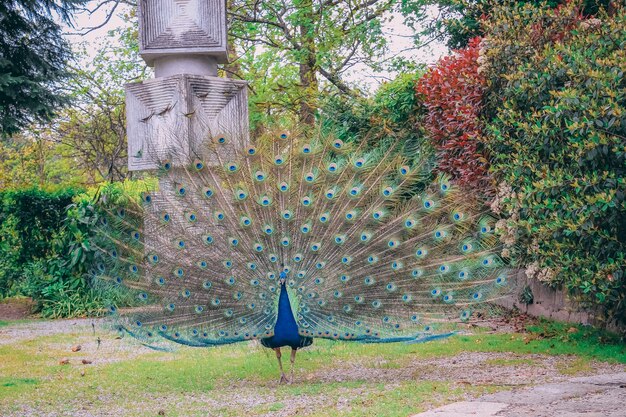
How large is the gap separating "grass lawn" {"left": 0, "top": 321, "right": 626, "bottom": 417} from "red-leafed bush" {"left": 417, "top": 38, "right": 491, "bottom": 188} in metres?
2.19

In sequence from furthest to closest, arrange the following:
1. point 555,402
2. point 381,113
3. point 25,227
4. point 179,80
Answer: point 25,227 → point 381,113 → point 179,80 → point 555,402

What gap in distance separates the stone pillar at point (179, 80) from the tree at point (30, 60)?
153 inches

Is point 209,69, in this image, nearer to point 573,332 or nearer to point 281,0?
point 573,332

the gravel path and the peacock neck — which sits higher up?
the peacock neck

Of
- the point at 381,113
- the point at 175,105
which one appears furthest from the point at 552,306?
the point at 175,105

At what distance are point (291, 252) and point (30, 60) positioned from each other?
1083 cm

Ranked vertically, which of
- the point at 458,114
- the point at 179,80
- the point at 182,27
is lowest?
the point at 458,114

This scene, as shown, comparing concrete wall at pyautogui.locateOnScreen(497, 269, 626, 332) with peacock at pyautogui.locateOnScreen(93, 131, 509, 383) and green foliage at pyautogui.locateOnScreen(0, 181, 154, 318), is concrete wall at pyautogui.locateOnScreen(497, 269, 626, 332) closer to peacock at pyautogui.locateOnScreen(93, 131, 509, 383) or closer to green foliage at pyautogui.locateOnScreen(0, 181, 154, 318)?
peacock at pyautogui.locateOnScreen(93, 131, 509, 383)

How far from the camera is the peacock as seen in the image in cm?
703

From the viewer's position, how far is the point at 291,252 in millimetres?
7164

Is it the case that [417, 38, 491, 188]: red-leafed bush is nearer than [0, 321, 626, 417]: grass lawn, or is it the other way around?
[0, 321, 626, 417]: grass lawn

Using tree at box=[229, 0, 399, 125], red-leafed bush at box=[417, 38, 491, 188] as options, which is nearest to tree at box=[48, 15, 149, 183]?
tree at box=[229, 0, 399, 125]

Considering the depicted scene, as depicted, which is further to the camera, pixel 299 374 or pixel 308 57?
pixel 308 57

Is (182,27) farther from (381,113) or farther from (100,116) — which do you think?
(100,116)
